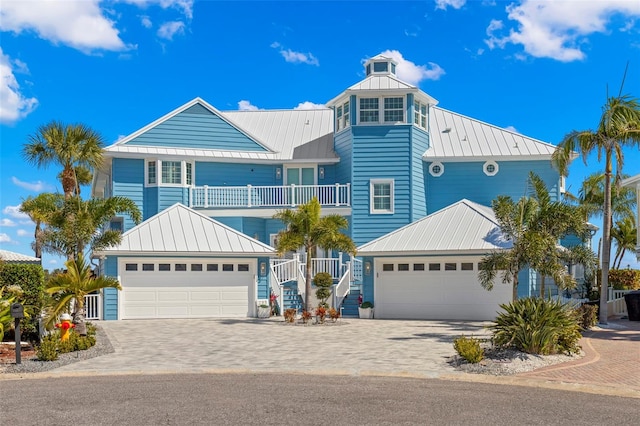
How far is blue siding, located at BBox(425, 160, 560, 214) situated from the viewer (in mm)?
31312

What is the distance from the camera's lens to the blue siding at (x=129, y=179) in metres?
30.7

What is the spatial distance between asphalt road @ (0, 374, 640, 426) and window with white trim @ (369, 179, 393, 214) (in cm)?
1854

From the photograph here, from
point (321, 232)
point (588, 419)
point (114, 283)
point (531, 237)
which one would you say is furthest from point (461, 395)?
point (321, 232)

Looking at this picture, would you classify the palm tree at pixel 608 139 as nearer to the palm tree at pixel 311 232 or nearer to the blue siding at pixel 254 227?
the palm tree at pixel 311 232

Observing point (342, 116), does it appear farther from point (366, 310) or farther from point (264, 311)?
point (264, 311)

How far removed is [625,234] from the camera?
120 feet

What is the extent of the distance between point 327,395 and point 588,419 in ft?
12.4

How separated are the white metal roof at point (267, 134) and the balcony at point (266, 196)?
158cm

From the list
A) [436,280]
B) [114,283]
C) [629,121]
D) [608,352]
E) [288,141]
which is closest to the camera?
[608,352]

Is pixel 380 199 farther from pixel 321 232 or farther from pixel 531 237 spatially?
pixel 531 237

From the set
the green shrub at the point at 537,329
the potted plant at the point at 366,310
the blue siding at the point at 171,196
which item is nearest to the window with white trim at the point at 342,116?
the blue siding at the point at 171,196

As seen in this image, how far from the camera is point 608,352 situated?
1588cm

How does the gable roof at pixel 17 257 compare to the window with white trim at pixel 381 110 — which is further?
the window with white trim at pixel 381 110

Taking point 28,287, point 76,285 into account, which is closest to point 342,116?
point 28,287
